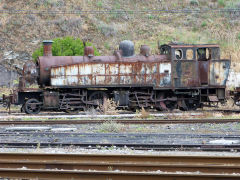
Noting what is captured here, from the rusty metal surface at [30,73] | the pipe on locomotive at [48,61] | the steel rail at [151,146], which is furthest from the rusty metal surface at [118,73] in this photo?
the steel rail at [151,146]

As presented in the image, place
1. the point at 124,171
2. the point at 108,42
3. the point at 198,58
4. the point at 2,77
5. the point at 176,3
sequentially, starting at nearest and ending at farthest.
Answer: the point at 124,171
the point at 198,58
the point at 2,77
the point at 108,42
the point at 176,3

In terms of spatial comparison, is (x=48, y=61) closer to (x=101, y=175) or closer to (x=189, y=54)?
(x=189, y=54)

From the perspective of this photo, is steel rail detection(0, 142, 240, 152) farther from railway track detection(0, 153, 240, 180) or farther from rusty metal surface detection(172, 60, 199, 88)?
rusty metal surface detection(172, 60, 199, 88)

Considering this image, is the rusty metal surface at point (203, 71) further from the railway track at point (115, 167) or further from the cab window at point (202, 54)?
the railway track at point (115, 167)

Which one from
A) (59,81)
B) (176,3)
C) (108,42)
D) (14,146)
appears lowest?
(14,146)

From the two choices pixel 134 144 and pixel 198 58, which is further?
pixel 198 58

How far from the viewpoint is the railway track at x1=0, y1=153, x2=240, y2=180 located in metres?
6.06

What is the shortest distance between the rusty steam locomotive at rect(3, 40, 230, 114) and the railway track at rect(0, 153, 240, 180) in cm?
1176

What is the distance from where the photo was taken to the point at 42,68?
62.7ft

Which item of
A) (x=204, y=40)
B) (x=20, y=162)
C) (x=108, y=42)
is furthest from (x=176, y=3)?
(x=20, y=162)

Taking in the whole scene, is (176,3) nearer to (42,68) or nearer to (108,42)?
(108,42)

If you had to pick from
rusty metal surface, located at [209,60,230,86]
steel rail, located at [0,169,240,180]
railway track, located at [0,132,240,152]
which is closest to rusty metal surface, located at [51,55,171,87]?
rusty metal surface, located at [209,60,230,86]

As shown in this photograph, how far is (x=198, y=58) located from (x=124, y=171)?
14699 millimetres

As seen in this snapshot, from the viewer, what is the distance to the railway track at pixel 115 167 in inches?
239
